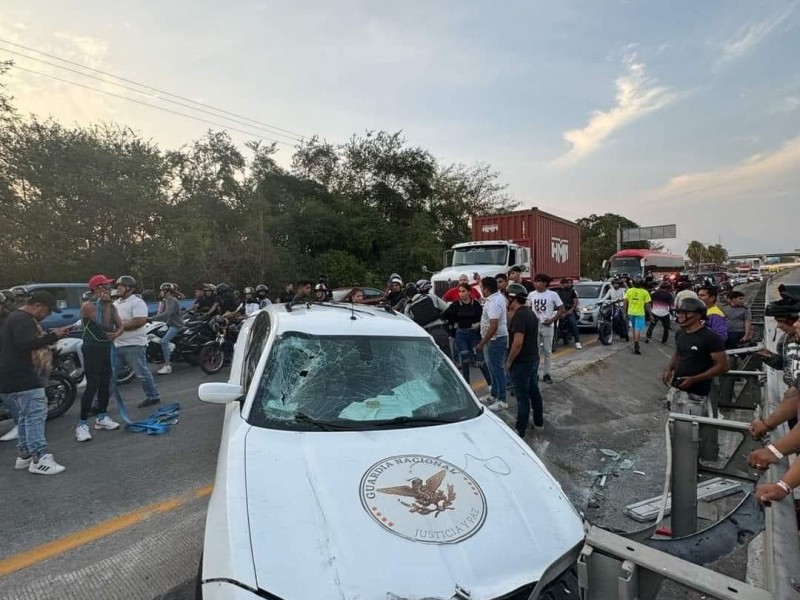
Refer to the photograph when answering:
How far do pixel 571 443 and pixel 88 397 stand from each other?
5282mm

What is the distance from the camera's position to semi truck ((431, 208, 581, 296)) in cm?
1288

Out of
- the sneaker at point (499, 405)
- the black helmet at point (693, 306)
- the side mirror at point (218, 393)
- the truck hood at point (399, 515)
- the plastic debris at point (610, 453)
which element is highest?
the black helmet at point (693, 306)

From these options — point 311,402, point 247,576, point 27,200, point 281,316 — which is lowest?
point 247,576

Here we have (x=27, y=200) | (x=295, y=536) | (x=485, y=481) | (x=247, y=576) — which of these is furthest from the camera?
(x=27, y=200)

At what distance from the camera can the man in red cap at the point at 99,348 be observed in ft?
16.3

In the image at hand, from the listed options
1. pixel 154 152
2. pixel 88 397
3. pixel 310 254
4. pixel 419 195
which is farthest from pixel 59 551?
pixel 419 195

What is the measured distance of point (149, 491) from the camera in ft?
12.2

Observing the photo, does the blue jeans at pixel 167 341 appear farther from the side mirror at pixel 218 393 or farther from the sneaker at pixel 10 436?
the side mirror at pixel 218 393

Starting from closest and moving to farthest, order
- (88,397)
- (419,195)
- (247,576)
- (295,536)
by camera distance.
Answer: (247,576), (295,536), (88,397), (419,195)

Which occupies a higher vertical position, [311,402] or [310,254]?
[310,254]

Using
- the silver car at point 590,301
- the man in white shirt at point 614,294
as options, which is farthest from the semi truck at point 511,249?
the man in white shirt at point 614,294

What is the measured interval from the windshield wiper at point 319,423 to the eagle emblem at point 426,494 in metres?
0.56

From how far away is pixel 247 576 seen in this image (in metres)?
1.67

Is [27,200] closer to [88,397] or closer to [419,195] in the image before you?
[88,397]
